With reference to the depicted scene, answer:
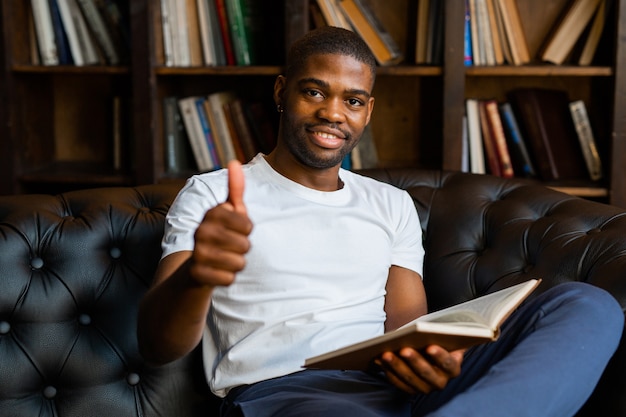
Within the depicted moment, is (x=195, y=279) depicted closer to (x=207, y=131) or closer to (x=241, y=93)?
(x=207, y=131)

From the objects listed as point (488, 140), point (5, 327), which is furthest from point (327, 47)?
point (488, 140)

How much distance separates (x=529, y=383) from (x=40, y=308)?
0.97 meters

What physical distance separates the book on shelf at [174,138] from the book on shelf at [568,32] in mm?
1203

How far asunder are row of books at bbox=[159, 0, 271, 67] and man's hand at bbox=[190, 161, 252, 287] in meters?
1.66

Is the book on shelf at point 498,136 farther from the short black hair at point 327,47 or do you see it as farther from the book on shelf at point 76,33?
the book on shelf at point 76,33

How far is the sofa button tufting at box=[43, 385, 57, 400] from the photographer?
1.70 m

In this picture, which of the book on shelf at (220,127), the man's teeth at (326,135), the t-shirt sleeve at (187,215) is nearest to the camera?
the t-shirt sleeve at (187,215)

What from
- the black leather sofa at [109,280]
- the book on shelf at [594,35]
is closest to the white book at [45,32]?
the black leather sofa at [109,280]

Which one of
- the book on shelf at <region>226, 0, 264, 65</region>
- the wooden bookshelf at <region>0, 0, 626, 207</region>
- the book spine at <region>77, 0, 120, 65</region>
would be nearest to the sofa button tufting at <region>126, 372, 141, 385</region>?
the wooden bookshelf at <region>0, 0, 626, 207</region>

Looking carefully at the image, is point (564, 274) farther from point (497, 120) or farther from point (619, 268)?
point (497, 120)

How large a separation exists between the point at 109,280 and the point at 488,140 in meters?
1.43

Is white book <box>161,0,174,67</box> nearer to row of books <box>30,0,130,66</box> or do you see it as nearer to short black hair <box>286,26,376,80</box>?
row of books <box>30,0,130,66</box>

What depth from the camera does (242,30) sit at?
271 cm

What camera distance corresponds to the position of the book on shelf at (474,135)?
2.71 meters
